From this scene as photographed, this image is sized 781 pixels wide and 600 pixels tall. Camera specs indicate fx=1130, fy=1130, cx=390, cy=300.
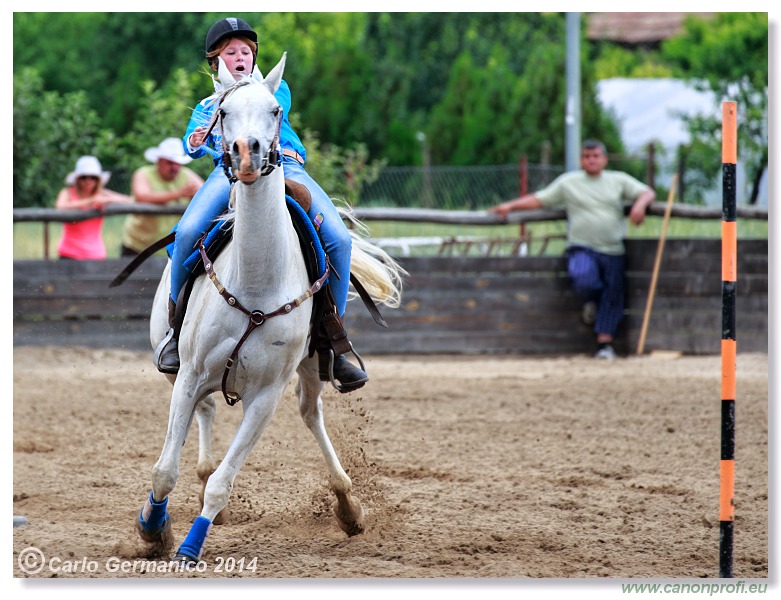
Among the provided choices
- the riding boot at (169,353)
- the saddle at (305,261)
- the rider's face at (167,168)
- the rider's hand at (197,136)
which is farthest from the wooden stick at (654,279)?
the rider's hand at (197,136)

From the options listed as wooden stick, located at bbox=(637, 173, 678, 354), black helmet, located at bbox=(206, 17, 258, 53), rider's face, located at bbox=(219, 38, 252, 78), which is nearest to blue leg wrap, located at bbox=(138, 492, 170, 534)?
rider's face, located at bbox=(219, 38, 252, 78)

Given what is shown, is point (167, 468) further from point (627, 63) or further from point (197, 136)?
point (627, 63)

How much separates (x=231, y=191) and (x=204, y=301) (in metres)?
0.52

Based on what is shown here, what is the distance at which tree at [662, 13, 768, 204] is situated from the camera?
14.7m

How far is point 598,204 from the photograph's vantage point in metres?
11.3

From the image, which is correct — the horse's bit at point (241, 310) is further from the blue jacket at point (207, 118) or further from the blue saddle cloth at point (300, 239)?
the blue jacket at point (207, 118)

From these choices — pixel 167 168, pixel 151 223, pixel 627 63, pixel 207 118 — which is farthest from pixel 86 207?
pixel 627 63

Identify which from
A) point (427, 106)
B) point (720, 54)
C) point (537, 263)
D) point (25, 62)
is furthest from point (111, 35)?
point (537, 263)

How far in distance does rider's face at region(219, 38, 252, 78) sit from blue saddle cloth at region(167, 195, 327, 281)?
647 mm

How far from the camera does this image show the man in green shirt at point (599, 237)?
1134cm

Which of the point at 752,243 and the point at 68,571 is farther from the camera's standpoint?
the point at 752,243

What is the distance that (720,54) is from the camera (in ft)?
60.8

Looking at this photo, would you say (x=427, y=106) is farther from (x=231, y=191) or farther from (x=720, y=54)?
(x=231, y=191)

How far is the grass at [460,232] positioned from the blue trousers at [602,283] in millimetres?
756
